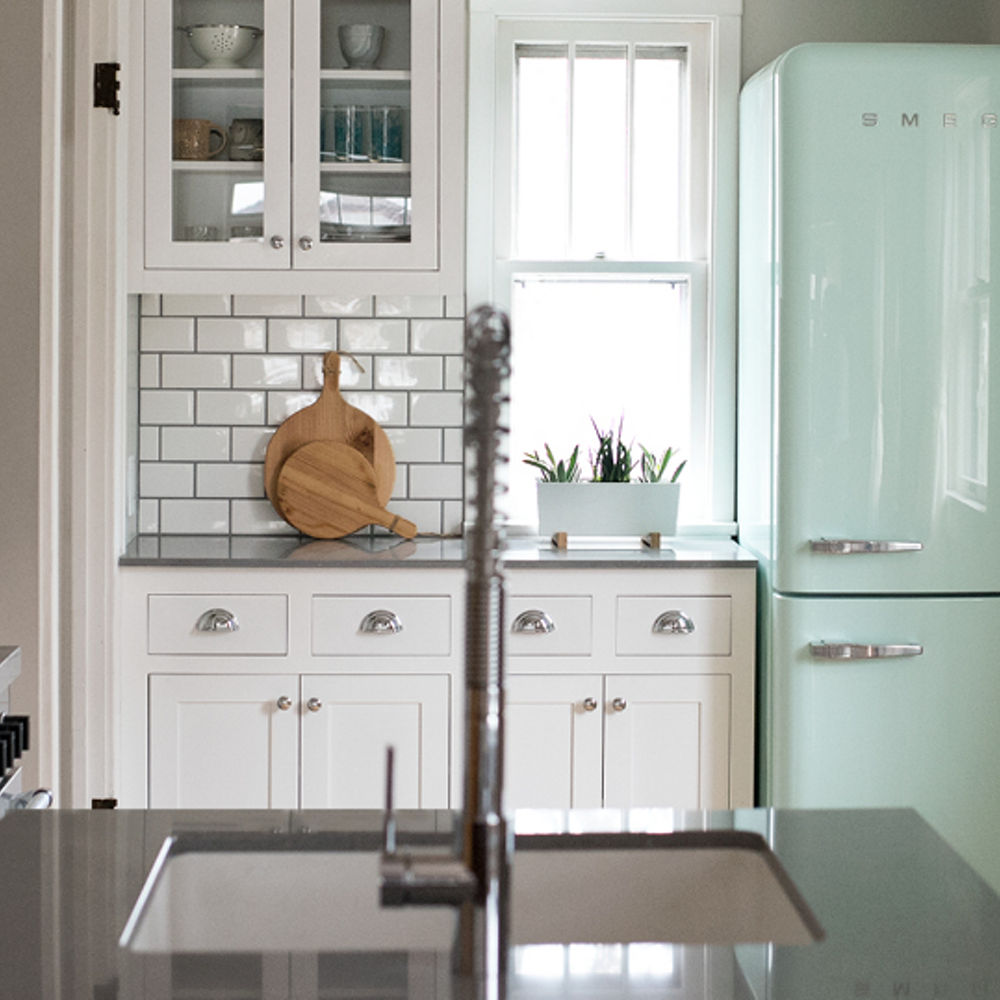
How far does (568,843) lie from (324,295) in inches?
91.7

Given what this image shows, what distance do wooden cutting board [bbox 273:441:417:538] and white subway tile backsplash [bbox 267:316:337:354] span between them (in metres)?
0.31

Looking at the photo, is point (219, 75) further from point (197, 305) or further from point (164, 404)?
point (164, 404)

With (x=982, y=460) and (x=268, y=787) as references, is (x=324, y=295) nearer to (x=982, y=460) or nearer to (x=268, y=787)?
(x=268, y=787)

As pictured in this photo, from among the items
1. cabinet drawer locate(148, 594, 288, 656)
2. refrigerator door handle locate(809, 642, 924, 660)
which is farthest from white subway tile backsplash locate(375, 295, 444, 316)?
refrigerator door handle locate(809, 642, 924, 660)

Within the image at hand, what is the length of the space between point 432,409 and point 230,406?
1.73 feet

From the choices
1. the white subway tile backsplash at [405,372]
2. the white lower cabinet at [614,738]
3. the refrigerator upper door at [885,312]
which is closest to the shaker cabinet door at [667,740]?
the white lower cabinet at [614,738]

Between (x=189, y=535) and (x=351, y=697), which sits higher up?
(x=189, y=535)

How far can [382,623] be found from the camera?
3.10m

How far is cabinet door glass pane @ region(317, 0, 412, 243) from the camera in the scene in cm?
330

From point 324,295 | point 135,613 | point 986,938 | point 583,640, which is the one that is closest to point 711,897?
point 986,938

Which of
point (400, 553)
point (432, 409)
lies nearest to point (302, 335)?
point (432, 409)

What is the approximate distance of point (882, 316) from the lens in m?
2.99

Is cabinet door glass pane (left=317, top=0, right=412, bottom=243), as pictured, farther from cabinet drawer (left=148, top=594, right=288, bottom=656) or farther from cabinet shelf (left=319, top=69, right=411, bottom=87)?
cabinet drawer (left=148, top=594, right=288, bottom=656)

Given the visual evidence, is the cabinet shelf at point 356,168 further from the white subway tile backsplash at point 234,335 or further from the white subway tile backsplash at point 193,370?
the white subway tile backsplash at point 193,370
